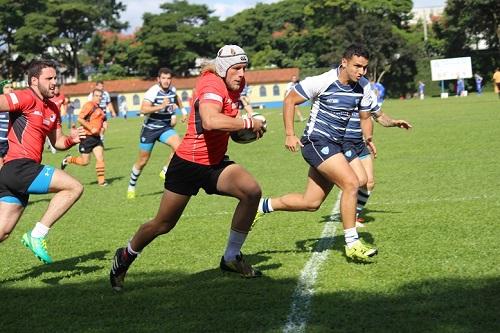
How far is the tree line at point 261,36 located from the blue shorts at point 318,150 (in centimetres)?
6712

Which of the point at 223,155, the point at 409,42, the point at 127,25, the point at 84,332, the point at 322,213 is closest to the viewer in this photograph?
the point at 84,332

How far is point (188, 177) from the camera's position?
6.40 metres

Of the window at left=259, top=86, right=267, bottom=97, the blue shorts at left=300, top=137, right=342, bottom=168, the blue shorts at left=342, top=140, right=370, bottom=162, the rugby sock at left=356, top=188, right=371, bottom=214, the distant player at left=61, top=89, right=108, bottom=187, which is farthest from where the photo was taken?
the window at left=259, top=86, right=267, bottom=97

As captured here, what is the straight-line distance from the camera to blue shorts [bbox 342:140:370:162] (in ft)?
29.6

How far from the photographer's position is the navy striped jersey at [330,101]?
25.6 ft

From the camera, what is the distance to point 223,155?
261 inches

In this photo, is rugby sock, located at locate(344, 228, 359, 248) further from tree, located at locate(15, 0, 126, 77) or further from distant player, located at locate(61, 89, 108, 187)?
tree, located at locate(15, 0, 126, 77)

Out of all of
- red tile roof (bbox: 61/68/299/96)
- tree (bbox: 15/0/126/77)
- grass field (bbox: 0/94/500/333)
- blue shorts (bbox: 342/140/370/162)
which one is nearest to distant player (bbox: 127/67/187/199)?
grass field (bbox: 0/94/500/333)

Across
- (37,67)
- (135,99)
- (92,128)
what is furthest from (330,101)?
(135,99)

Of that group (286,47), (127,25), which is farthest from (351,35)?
(127,25)

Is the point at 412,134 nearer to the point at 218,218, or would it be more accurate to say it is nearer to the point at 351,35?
the point at 218,218

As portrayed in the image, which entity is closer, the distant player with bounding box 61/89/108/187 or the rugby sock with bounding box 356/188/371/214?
the rugby sock with bounding box 356/188/371/214

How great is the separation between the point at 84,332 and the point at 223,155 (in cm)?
208

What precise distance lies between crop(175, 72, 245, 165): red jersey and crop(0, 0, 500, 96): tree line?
67970 mm
